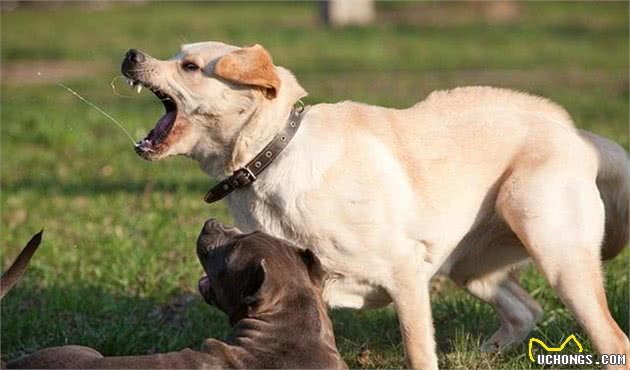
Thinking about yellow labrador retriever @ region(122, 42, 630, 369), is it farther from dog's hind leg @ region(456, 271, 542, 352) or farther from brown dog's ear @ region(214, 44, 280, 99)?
dog's hind leg @ region(456, 271, 542, 352)

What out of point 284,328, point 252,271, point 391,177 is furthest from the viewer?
point 391,177

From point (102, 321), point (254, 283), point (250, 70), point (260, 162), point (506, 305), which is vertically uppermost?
point (250, 70)

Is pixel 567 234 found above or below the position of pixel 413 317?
above

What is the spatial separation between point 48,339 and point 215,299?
5.03 ft

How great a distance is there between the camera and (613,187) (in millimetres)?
6289

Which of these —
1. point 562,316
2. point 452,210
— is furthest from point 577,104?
point 452,210

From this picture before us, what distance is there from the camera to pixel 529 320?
654cm

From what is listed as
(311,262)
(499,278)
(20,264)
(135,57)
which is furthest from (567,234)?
(20,264)

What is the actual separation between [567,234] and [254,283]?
1.60 m

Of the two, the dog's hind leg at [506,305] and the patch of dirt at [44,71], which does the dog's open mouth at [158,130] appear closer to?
the dog's hind leg at [506,305]

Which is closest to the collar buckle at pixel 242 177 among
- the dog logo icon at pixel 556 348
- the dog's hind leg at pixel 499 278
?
the dog's hind leg at pixel 499 278

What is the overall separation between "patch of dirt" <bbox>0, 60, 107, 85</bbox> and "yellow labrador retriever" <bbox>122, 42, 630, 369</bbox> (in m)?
13.2

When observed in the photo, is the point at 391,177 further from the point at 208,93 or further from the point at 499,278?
the point at 499,278

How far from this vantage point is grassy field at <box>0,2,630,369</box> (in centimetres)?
665
